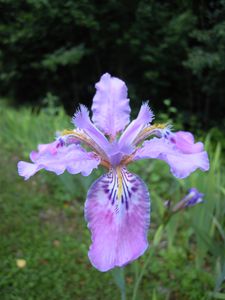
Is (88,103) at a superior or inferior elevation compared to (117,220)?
superior

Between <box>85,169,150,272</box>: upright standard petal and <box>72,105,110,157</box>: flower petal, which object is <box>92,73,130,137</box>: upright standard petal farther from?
<box>85,169,150,272</box>: upright standard petal

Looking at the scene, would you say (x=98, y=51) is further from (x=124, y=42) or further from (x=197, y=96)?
(x=197, y=96)

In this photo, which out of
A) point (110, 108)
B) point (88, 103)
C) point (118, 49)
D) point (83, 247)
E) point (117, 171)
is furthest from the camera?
point (88, 103)

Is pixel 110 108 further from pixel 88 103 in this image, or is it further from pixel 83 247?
pixel 88 103

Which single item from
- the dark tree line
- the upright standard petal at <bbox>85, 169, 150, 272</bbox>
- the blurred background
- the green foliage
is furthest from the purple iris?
the dark tree line

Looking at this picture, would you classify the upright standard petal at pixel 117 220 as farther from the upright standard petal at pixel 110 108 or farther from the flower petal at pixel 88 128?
the upright standard petal at pixel 110 108

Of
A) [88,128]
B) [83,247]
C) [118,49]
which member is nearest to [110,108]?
[88,128]

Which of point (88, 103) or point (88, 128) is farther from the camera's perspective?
point (88, 103)

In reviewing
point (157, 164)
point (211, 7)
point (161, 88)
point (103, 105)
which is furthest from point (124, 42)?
point (103, 105)
